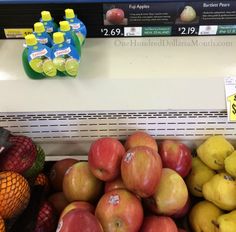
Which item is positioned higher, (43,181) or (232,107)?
(232,107)

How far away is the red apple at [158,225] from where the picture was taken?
86 centimetres

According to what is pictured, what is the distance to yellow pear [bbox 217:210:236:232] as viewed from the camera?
35.0 inches

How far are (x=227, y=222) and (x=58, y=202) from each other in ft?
1.64

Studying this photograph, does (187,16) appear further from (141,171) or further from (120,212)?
(120,212)

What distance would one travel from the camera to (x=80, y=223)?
0.78m

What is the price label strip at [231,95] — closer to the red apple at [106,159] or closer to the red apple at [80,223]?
the red apple at [106,159]

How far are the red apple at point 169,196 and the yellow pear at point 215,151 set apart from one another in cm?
19

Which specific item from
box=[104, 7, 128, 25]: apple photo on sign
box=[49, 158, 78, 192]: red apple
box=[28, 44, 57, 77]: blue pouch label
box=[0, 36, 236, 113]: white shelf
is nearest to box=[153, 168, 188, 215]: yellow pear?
box=[0, 36, 236, 113]: white shelf

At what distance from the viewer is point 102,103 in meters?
1.02

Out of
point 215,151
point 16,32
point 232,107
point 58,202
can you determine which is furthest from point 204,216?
point 16,32

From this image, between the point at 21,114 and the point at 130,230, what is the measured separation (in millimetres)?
498

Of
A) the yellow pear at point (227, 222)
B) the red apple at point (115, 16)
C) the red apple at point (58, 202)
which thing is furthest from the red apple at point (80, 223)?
the red apple at point (115, 16)

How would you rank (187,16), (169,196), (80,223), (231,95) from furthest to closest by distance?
(187,16), (231,95), (169,196), (80,223)

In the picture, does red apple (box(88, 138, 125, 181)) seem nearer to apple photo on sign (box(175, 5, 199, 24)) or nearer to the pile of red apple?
the pile of red apple
